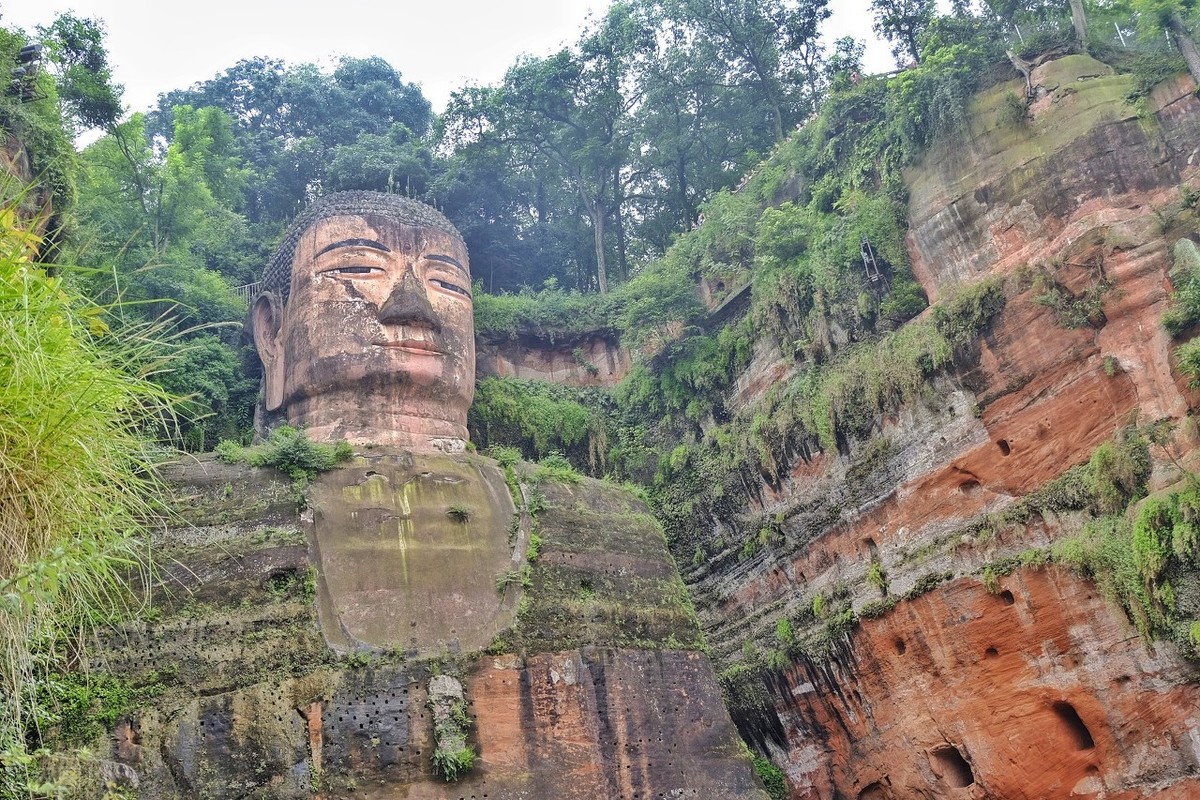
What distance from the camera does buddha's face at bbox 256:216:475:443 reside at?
14.3m

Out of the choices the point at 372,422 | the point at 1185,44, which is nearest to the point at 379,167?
the point at 372,422

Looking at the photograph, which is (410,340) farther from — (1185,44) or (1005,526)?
(1185,44)

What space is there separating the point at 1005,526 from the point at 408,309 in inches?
354

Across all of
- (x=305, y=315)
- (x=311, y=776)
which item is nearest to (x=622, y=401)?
(x=305, y=315)

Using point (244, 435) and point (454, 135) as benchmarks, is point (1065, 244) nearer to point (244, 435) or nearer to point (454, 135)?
point (244, 435)

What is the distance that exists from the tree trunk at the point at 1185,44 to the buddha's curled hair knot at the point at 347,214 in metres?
11.1

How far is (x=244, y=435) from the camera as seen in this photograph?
1638 cm

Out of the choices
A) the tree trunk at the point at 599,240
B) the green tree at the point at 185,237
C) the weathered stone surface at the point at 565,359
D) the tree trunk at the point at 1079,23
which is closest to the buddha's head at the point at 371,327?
the green tree at the point at 185,237

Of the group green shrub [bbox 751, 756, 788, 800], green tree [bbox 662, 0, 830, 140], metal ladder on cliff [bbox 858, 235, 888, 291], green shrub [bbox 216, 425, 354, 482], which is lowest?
green shrub [bbox 751, 756, 788, 800]

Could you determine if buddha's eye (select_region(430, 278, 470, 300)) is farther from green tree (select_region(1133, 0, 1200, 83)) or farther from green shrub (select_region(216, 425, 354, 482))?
green tree (select_region(1133, 0, 1200, 83))

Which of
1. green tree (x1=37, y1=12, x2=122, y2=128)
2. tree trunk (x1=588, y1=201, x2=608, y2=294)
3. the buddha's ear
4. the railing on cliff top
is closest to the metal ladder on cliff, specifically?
tree trunk (x1=588, y1=201, x2=608, y2=294)

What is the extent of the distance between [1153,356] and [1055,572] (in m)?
2.92

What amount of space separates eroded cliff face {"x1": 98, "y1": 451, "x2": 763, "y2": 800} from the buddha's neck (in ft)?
4.01

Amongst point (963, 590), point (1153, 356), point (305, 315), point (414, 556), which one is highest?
point (305, 315)
